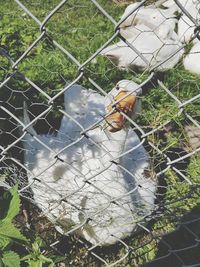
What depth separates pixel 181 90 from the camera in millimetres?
2822

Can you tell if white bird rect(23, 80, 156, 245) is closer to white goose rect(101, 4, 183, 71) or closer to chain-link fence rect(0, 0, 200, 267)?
chain-link fence rect(0, 0, 200, 267)

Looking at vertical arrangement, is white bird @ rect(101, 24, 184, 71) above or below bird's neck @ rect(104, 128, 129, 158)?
above

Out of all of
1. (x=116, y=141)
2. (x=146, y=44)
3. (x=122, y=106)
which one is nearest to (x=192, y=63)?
(x=146, y=44)

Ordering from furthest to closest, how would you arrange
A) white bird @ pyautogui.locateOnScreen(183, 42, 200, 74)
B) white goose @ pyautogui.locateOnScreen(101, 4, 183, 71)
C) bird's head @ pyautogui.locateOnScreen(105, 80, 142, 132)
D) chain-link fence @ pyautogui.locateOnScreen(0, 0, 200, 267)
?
1. white bird @ pyautogui.locateOnScreen(183, 42, 200, 74)
2. white goose @ pyautogui.locateOnScreen(101, 4, 183, 71)
3. chain-link fence @ pyautogui.locateOnScreen(0, 0, 200, 267)
4. bird's head @ pyautogui.locateOnScreen(105, 80, 142, 132)

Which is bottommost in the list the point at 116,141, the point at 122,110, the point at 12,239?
the point at 12,239

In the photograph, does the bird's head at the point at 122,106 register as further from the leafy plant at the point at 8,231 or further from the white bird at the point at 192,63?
the white bird at the point at 192,63

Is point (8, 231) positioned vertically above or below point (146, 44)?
below

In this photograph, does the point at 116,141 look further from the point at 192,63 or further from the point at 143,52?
the point at 192,63

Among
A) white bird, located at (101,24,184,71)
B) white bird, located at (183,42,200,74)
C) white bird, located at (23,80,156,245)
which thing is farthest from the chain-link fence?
white bird, located at (183,42,200,74)

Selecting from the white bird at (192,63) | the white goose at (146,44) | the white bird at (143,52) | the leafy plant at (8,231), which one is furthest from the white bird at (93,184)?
the white bird at (192,63)

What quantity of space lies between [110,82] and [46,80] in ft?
1.30

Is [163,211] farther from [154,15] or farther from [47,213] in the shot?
[154,15]

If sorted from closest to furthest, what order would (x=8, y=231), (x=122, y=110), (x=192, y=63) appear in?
(x=8, y=231), (x=122, y=110), (x=192, y=63)

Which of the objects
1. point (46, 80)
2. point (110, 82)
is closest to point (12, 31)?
point (46, 80)
